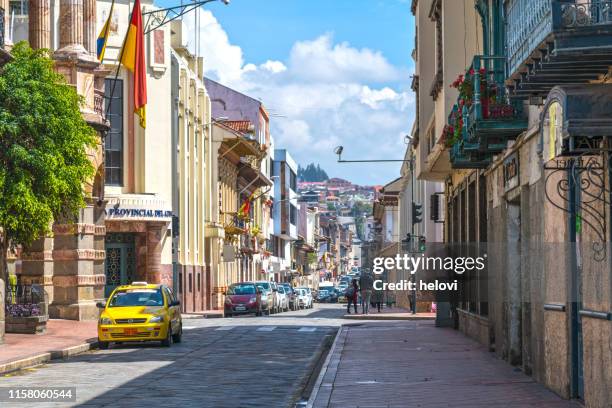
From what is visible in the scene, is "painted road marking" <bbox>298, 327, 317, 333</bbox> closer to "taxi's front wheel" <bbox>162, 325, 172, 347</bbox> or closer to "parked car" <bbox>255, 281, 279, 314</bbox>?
"taxi's front wheel" <bbox>162, 325, 172, 347</bbox>

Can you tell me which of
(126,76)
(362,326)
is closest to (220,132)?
(126,76)

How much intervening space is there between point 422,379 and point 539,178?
3680mm

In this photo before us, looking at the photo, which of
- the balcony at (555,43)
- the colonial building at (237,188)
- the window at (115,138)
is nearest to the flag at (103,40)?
the window at (115,138)

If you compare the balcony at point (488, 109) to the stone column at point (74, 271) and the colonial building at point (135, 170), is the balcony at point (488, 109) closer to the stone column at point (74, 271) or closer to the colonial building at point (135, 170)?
the stone column at point (74, 271)

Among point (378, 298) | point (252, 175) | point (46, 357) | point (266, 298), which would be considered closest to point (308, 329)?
point (46, 357)

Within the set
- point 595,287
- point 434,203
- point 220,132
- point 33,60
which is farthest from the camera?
point 220,132

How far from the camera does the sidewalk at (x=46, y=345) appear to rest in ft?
78.6

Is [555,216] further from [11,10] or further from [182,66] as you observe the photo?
[182,66]

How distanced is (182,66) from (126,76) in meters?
8.56

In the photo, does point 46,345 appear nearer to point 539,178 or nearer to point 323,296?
point 539,178

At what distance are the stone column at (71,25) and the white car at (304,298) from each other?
40.3 metres

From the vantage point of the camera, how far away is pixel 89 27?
142 feet

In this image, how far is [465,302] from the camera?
3431cm

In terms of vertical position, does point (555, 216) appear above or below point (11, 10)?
below
